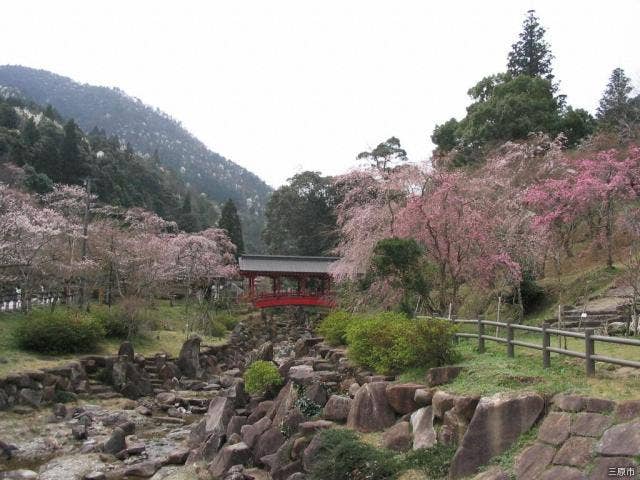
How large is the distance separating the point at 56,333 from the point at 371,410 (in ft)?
46.6

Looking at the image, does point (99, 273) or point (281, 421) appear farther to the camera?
point (99, 273)

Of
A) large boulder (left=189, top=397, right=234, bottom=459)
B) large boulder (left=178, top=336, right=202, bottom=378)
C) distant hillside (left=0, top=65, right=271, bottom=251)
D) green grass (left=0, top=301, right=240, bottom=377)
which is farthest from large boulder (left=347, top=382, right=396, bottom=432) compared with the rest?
distant hillside (left=0, top=65, right=271, bottom=251)

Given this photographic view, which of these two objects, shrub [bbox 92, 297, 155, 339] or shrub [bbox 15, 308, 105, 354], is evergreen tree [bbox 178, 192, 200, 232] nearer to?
shrub [bbox 92, 297, 155, 339]

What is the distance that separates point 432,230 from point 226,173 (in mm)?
136129

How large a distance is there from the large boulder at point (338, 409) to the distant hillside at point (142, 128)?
107489mm

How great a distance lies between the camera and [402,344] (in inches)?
421

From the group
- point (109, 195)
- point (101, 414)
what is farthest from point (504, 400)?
point (109, 195)

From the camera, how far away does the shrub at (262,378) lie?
13.3 m

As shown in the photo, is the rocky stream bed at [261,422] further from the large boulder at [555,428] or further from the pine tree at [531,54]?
the pine tree at [531,54]

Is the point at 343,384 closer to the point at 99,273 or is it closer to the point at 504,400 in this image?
the point at 504,400

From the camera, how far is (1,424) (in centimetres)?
1459

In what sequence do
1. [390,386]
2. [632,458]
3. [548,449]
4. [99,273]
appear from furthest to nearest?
[99,273] → [390,386] → [548,449] → [632,458]

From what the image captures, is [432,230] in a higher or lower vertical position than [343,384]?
higher

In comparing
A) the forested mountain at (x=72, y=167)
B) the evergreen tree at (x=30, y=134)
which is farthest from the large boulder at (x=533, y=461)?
the evergreen tree at (x=30, y=134)
